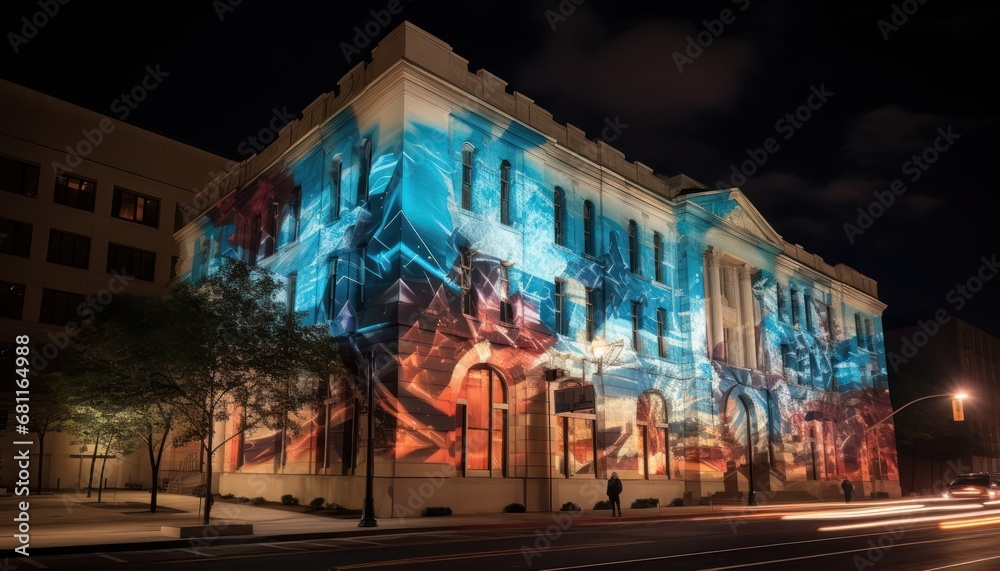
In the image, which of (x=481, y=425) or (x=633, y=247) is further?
(x=633, y=247)

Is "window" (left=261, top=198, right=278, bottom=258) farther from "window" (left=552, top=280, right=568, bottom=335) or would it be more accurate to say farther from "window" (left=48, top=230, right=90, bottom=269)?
"window" (left=48, top=230, right=90, bottom=269)

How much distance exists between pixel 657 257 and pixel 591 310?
7.31 metres

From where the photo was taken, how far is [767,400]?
4728 cm

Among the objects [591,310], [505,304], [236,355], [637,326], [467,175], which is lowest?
[236,355]

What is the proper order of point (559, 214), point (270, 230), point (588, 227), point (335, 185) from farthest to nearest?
point (270, 230) < point (588, 227) < point (559, 214) < point (335, 185)

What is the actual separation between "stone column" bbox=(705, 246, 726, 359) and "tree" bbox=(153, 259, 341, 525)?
82.6 ft

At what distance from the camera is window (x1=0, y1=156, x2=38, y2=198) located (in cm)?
4531

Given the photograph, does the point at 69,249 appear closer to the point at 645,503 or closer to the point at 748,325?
the point at 645,503

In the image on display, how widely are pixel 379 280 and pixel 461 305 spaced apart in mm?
3406

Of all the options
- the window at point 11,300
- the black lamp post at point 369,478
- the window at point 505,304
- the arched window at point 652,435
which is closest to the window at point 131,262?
the window at point 11,300

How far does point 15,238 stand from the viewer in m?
45.4

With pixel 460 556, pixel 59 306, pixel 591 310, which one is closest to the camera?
pixel 460 556

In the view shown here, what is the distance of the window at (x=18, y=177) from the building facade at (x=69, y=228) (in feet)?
0.20

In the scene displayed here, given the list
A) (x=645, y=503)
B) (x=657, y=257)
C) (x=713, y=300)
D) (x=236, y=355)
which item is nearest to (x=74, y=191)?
(x=236, y=355)
